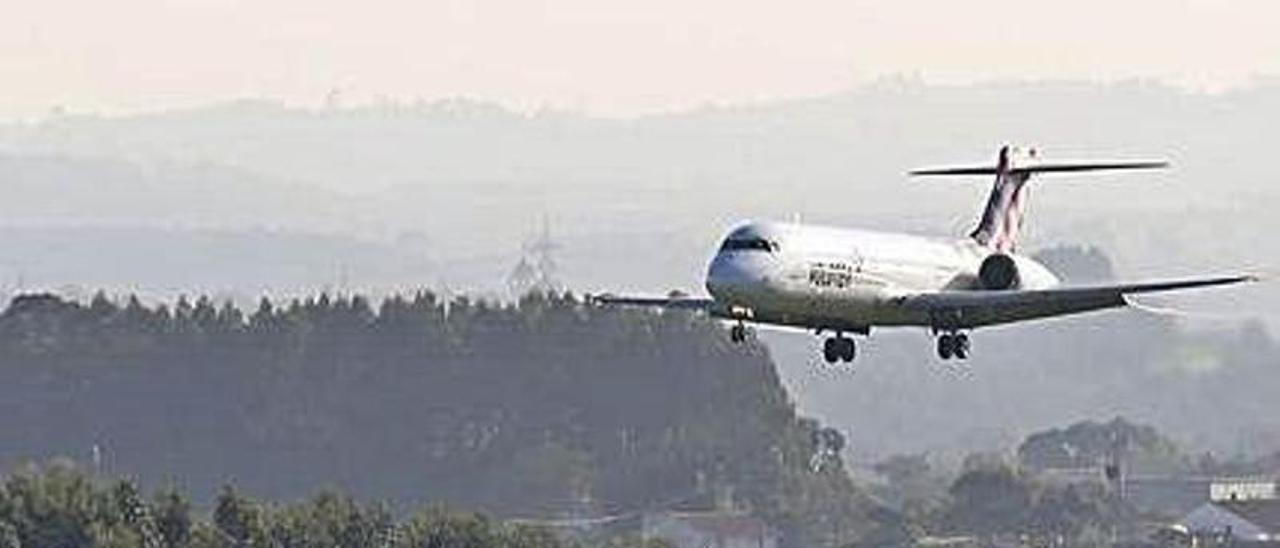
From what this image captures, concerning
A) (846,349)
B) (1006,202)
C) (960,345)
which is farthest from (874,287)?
(1006,202)

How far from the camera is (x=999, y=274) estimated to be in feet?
377

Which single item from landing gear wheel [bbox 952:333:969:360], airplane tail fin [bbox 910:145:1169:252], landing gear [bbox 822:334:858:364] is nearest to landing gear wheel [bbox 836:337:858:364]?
landing gear [bbox 822:334:858:364]

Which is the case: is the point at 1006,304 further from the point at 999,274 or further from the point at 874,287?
the point at 999,274

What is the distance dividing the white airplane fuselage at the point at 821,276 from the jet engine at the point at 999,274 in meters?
1.84

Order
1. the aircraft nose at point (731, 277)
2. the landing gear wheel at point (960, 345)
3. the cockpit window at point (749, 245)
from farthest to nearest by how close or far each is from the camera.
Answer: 1. the landing gear wheel at point (960, 345)
2. the cockpit window at point (749, 245)
3. the aircraft nose at point (731, 277)

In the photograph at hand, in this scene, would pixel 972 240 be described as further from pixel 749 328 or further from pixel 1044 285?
pixel 749 328

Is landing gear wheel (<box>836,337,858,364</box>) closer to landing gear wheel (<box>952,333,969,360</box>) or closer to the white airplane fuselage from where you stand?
the white airplane fuselage

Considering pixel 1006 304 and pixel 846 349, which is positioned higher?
pixel 1006 304

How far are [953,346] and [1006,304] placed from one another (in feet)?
4.90

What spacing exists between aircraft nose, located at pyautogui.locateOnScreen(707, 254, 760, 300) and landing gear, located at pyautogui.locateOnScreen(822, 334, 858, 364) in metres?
4.52

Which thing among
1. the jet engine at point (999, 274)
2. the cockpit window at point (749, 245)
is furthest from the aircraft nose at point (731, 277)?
the jet engine at point (999, 274)

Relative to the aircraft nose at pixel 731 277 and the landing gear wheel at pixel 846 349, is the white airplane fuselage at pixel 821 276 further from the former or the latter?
the landing gear wheel at pixel 846 349

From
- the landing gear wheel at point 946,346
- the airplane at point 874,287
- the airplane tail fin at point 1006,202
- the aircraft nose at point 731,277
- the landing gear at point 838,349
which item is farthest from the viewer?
the airplane tail fin at point 1006,202

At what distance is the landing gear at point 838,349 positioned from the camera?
110 metres
